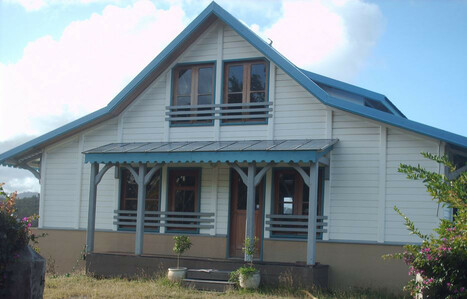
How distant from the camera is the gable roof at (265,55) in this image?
13.4 m

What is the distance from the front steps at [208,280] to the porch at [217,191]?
75 cm

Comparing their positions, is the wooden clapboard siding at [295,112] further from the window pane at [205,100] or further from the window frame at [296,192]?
the window pane at [205,100]

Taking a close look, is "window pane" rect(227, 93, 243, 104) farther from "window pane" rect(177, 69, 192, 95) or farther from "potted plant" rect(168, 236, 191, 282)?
"potted plant" rect(168, 236, 191, 282)

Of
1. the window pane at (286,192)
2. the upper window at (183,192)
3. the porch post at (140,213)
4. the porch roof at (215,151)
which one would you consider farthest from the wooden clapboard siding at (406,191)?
the porch post at (140,213)

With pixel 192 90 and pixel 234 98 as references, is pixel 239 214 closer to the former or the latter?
pixel 234 98

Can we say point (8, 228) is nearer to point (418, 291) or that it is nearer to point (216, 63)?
point (418, 291)

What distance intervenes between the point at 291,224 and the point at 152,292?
3.95 meters

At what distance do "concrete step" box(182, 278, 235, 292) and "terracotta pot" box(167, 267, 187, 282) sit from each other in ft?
0.45

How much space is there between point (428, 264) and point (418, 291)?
1.52 ft

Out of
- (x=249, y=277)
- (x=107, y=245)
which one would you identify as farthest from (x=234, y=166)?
(x=107, y=245)

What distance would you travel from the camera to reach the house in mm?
13781

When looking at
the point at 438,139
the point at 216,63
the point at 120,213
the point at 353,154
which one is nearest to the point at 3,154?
the point at 120,213

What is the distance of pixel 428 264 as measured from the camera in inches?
319

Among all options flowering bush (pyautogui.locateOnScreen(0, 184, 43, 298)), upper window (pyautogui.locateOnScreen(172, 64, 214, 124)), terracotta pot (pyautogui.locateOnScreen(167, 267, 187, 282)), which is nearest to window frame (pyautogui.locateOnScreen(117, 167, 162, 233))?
upper window (pyautogui.locateOnScreen(172, 64, 214, 124))
